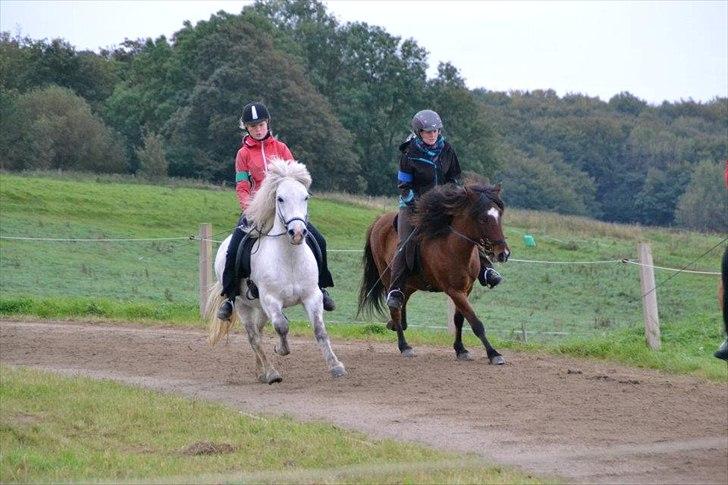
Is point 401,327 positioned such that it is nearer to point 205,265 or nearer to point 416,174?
point 416,174

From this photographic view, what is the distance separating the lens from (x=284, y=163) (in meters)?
12.0

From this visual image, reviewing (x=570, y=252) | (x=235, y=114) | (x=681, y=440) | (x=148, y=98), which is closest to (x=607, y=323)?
(x=681, y=440)

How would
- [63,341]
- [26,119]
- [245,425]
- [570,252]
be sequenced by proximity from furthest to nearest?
[26,119] → [570,252] → [63,341] → [245,425]

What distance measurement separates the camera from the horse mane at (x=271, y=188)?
1192 cm

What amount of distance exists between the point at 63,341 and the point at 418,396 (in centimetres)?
719

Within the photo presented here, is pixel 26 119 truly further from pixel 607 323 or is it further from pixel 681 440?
pixel 681 440

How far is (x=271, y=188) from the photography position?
1199 cm

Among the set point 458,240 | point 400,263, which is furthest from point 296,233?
point 400,263

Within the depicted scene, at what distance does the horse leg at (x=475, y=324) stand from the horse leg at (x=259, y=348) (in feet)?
7.40

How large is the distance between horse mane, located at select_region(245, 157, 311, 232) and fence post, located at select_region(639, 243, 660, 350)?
17.2 ft

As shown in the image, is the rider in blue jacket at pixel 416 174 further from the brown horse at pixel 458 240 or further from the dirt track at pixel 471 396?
the dirt track at pixel 471 396

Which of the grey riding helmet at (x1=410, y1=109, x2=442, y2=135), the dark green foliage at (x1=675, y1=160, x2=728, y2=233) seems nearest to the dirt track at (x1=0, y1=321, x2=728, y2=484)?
the grey riding helmet at (x1=410, y1=109, x2=442, y2=135)

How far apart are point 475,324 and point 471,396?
2323mm

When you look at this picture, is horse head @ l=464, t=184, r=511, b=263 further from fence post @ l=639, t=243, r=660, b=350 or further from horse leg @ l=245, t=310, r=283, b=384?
fence post @ l=639, t=243, r=660, b=350
